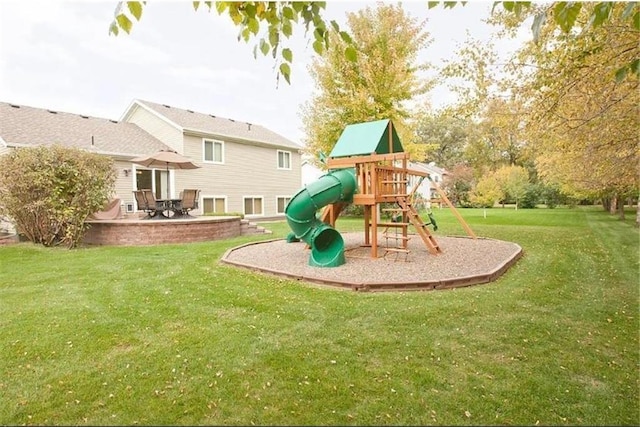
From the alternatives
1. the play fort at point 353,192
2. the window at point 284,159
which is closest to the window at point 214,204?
the window at point 284,159

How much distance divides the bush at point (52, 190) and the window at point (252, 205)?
10.2 meters

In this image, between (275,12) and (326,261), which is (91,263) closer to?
(326,261)

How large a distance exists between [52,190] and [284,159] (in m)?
14.5

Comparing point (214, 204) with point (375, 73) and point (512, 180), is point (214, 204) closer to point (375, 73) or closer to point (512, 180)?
point (375, 73)

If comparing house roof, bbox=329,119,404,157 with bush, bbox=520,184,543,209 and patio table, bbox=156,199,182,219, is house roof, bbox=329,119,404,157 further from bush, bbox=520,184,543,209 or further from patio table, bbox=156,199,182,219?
bush, bbox=520,184,543,209

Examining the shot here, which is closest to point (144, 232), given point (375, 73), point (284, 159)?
point (375, 73)

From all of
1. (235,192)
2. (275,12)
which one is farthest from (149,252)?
(235,192)

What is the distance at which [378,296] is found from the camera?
5.45 m

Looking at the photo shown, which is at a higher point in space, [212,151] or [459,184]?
[212,151]

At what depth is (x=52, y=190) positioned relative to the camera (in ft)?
31.7

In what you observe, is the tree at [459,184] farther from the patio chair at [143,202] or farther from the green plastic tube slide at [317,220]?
the green plastic tube slide at [317,220]

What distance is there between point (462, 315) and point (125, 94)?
67.2 feet

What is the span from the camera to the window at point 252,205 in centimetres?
2077

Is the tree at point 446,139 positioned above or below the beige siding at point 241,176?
above
